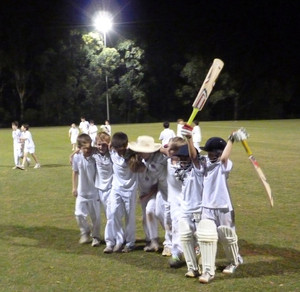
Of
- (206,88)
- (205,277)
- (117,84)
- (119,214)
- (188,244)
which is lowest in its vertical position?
(205,277)

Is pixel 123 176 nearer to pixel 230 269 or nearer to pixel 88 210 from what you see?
pixel 88 210

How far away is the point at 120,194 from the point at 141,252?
96 centimetres

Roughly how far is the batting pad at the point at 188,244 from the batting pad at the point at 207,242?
17cm

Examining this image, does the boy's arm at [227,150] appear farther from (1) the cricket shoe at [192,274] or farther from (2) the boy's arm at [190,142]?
(1) the cricket shoe at [192,274]

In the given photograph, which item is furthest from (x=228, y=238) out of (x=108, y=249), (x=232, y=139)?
(x=108, y=249)

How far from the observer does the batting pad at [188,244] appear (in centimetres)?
616

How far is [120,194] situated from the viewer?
729 centimetres

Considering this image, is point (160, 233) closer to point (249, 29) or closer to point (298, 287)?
point (298, 287)

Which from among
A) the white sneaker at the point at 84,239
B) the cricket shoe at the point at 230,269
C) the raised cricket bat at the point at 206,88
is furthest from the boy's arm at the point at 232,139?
the white sneaker at the point at 84,239

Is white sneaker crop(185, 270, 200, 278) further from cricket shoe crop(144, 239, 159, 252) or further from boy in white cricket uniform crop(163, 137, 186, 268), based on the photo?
cricket shoe crop(144, 239, 159, 252)

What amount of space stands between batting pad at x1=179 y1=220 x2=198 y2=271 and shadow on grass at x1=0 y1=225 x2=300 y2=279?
33cm

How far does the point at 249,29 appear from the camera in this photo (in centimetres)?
5819

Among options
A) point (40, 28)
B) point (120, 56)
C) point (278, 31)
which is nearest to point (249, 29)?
point (278, 31)

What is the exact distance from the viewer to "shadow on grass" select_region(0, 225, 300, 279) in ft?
21.9
